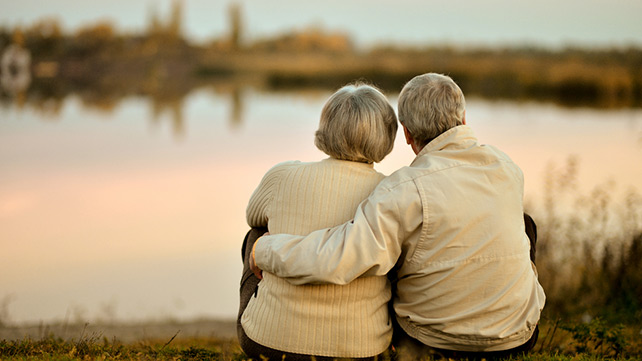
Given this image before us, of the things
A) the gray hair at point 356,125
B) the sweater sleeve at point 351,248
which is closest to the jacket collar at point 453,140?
the gray hair at point 356,125

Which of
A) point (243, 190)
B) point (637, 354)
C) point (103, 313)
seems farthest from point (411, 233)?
point (243, 190)

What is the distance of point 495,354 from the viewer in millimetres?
2715

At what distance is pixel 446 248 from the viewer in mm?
2486

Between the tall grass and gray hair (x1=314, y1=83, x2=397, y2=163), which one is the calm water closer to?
the tall grass

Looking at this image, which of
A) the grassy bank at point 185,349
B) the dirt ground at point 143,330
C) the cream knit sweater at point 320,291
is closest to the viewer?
the cream knit sweater at point 320,291

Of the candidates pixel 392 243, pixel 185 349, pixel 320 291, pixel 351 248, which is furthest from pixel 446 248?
pixel 185 349

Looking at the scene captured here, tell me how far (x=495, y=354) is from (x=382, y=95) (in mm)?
1116

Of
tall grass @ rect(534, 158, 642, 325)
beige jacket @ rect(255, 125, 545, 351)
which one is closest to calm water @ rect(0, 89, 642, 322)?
tall grass @ rect(534, 158, 642, 325)

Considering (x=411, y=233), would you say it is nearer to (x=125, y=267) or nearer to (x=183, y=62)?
(x=125, y=267)

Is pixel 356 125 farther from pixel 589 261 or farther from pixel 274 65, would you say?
pixel 274 65

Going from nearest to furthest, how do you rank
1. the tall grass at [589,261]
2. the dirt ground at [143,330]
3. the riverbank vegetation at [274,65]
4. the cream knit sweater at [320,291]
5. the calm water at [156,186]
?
the cream knit sweater at [320,291] → the dirt ground at [143,330] → the tall grass at [589,261] → the calm water at [156,186] → the riverbank vegetation at [274,65]

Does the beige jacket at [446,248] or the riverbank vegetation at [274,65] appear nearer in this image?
the beige jacket at [446,248]

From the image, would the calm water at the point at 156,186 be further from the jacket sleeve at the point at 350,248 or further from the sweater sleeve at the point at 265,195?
the jacket sleeve at the point at 350,248

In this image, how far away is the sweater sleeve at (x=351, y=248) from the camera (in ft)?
7.71
